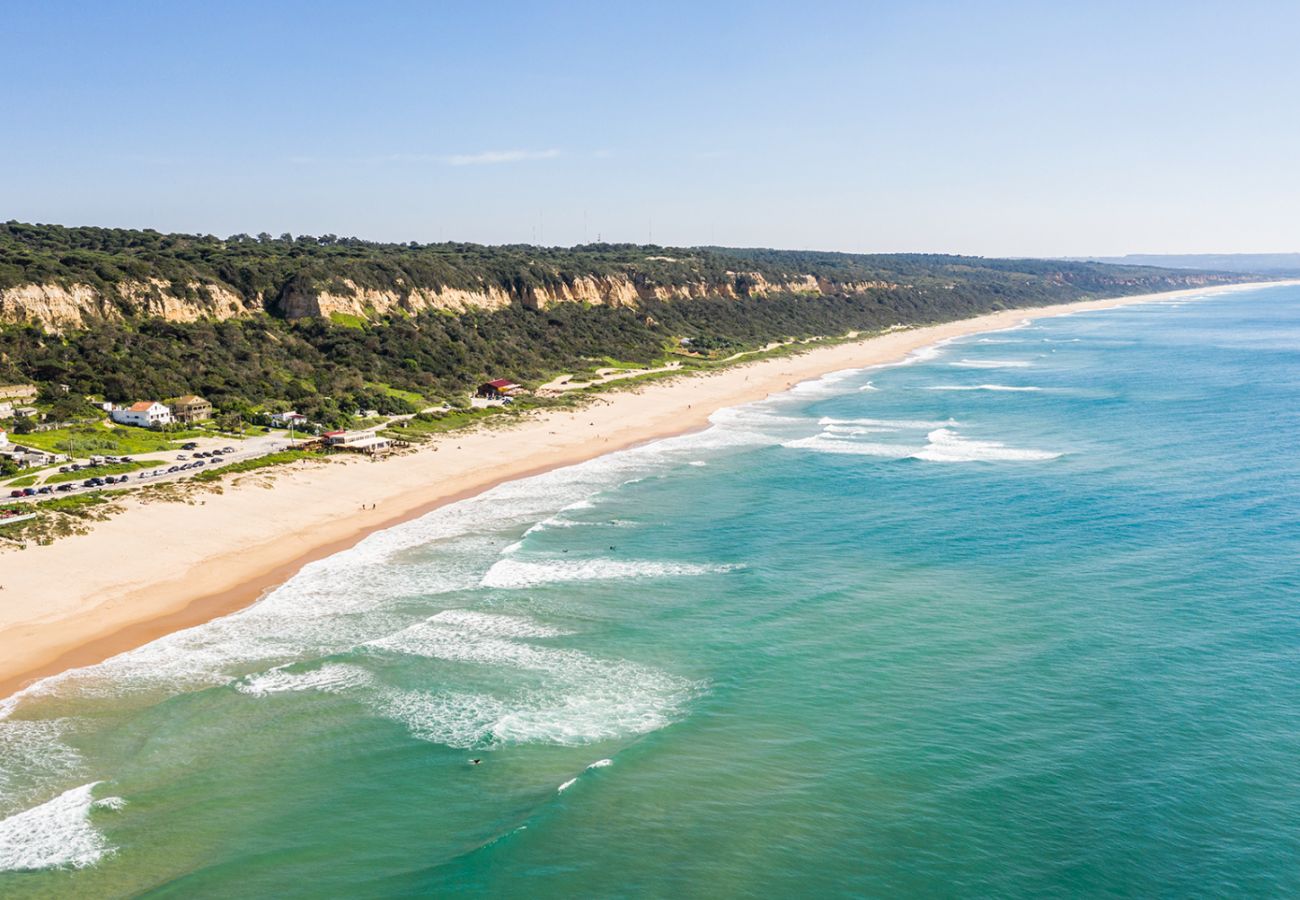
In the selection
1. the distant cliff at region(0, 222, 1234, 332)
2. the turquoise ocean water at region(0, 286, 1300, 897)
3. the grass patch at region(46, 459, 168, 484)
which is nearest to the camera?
the turquoise ocean water at region(0, 286, 1300, 897)

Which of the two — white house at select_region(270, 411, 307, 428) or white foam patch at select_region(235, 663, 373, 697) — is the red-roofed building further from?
white foam patch at select_region(235, 663, 373, 697)

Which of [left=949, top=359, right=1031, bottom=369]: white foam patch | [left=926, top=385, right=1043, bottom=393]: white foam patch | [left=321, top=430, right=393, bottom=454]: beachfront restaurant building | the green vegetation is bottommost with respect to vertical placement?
[left=321, top=430, right=393, bottom=454]: beachfront restaurant building

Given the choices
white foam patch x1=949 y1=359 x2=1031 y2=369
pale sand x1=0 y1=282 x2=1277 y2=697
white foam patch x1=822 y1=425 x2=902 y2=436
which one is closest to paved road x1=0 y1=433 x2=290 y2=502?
pale sand x1=0 y1=282 x2=1277 y2=697

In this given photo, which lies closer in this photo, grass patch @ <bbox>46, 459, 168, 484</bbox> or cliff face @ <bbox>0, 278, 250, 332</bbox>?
grass patch @ <bbox>46, 459, 168, 484</bbox>

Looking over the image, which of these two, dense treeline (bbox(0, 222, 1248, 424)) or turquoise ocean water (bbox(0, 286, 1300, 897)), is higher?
dense treeline (bbox(0, 222, 1248, 424))

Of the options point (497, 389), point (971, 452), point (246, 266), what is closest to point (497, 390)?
point (497, 389)

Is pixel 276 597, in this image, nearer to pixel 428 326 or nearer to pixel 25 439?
pixel 25 439

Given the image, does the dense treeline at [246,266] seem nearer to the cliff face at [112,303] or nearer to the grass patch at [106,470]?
the cliff face at [112,303]

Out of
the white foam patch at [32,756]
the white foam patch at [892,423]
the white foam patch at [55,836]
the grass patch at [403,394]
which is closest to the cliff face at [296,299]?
the grass patch at [403,394]
